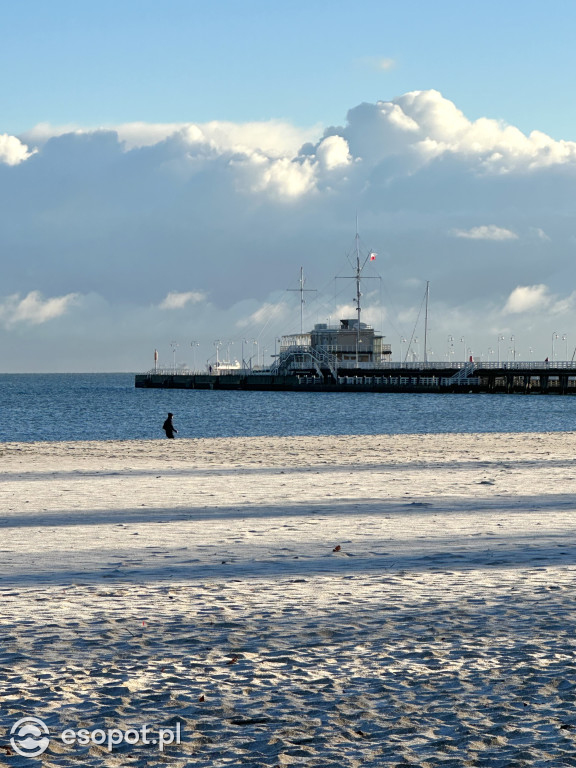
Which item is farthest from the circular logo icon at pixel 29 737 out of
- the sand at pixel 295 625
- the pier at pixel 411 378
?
the pier at pixel 411 378

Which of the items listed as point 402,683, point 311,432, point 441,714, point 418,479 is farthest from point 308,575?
point 311,432

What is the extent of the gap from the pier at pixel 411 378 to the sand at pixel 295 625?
367 ft

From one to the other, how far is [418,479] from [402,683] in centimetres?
1461

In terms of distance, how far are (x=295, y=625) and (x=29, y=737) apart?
10.4 feet

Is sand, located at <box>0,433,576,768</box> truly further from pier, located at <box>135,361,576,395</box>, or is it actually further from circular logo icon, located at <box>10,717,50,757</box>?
pier, located at <box>135,361,576,395</box>

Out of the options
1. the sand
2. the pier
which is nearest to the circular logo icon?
the sand

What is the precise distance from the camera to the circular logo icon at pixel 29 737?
580 centimetres

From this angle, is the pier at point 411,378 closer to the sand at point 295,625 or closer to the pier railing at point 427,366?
the pier railing at point 427,366


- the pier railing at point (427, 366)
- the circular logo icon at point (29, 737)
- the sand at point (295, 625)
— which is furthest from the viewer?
the pier railing at point (427, 366)

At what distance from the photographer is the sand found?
6.07 metres

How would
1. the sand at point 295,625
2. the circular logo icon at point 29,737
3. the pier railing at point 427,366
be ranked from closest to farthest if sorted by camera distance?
the circular logo icon at point 29,737 < the sand at point 295,625 < the pier railing at point 427,366

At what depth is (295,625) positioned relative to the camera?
8.70 meters

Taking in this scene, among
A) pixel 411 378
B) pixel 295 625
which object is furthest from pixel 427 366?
pixel 295 625

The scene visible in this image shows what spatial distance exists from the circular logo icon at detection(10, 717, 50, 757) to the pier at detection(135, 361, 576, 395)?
122m
